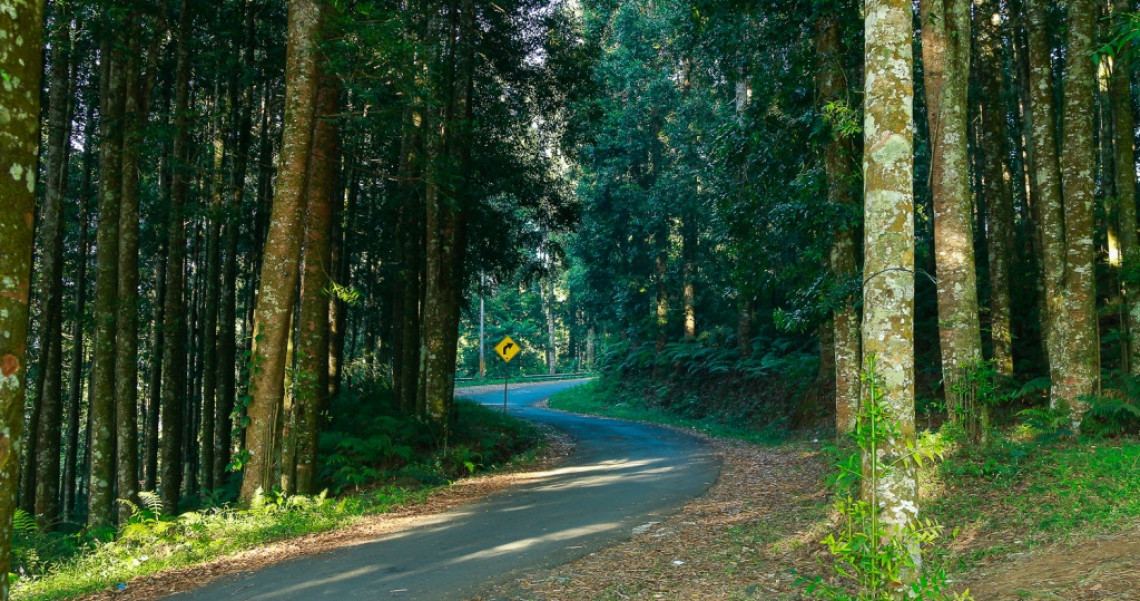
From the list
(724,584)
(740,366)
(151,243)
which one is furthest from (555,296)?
(724,584)

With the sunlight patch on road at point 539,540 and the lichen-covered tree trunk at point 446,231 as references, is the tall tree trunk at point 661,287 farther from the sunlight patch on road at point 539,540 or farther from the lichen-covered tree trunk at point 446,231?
the sunlight patch on road at point 539,540

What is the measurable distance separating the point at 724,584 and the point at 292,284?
7.36 m

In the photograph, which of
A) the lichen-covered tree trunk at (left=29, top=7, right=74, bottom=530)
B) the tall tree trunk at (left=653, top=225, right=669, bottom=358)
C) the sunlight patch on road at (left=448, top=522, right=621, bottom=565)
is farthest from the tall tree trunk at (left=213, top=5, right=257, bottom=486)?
the tall tree trunk at (left=653, top=225, right=669, bottom=358)

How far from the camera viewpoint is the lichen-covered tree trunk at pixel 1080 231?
10586mm

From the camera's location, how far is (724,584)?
650 centimetres

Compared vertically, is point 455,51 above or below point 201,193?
above

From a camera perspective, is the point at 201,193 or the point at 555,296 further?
the point at 555,296

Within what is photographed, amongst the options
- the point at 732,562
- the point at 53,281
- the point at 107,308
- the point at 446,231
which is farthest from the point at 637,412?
the point at 732,562

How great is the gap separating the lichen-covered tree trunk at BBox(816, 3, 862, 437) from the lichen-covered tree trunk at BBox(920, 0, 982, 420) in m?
3.56

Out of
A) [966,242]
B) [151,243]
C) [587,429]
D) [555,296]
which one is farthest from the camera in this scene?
[555,296]

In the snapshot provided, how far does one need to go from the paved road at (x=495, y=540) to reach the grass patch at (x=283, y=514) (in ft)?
4.35

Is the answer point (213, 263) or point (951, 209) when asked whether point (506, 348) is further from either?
point (951, 209)

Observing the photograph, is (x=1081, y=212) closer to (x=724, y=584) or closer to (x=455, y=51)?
(x=724, y=584)

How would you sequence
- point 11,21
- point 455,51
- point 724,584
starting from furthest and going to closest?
point 455,51
point 724,584
point 11,21
